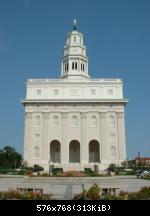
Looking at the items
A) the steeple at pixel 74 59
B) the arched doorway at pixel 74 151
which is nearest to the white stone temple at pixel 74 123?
the arched doorway at pixel 74 151

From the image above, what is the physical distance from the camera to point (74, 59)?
6250cm

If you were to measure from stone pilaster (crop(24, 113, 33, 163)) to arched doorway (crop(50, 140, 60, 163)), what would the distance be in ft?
13.4

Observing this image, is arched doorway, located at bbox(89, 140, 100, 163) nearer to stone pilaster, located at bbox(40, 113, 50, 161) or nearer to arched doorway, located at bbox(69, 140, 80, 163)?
arched doorway, located at bbox(69, 140, 80, 163)

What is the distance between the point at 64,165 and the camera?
176 feet

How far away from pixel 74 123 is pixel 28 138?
8369 mm

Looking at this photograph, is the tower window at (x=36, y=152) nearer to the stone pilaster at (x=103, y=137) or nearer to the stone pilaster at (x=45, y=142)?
the stone pilaster at (x=45, y=142)

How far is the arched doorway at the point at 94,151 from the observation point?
57531 millimetres

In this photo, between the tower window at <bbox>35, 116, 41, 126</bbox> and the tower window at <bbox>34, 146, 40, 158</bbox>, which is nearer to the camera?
the tower window at <bbox>34, 146, 40, 158</bbox>

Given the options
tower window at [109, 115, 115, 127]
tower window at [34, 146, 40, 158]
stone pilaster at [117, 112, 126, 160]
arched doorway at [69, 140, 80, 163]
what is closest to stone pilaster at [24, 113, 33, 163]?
tower window at [34, 146, 40, 158]

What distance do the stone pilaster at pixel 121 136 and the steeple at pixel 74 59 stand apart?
10630mm

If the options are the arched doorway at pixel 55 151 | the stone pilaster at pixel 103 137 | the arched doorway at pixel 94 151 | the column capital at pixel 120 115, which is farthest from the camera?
the arched doorway at pixel 94 151

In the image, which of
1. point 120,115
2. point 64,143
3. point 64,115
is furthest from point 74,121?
point 120,115

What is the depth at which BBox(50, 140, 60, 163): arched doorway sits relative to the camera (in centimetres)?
5741
